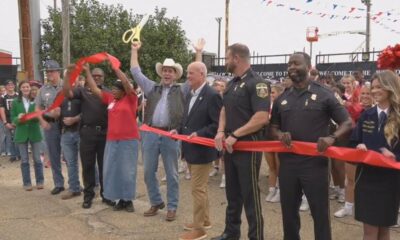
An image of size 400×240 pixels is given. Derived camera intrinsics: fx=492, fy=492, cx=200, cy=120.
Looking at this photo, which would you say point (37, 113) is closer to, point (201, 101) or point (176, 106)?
point (176, 106)

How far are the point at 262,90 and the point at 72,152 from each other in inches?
158

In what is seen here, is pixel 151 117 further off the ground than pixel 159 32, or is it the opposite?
pixel 159 32

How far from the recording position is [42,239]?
224 inches

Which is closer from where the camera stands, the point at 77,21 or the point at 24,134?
the point at 24,134

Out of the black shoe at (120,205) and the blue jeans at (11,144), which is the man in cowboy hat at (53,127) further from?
the blue jeans at (11,144)

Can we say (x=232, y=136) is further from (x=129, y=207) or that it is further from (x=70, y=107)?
(x=70, y=107)

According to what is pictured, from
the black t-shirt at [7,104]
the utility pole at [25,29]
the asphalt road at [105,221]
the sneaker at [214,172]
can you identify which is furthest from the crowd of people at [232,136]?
the utility pole at [25,29]

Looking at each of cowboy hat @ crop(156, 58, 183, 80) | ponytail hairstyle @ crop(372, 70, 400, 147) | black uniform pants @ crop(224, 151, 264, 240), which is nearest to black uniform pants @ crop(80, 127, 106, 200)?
cowboy hat @ crop(156, 58, 183, 80)

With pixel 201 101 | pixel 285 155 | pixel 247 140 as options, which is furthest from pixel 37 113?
pixel 285 155

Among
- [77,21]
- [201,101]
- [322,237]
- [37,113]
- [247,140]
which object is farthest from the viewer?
[77,21]

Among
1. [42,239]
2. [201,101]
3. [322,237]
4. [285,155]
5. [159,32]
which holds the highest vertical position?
[159,32]

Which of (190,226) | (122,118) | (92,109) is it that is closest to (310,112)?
(190,226)

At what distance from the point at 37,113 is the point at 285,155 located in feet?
15.4

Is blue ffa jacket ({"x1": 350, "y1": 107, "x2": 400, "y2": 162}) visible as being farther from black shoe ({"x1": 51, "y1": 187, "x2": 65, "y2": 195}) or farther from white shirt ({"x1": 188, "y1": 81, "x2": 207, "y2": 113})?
black shoe ({"x1": 51, "y1": 187, "x2": 65, "y2": 195})
